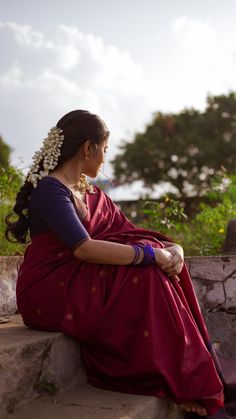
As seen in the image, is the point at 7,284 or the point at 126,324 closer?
the point at 126,324

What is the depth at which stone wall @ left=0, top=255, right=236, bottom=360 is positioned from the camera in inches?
169

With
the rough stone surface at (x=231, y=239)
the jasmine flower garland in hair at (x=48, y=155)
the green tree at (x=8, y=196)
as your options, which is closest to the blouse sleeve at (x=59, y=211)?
the jasmine flower garland in hair at (x=48, y=155)

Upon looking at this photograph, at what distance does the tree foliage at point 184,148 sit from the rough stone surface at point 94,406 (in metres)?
19.4

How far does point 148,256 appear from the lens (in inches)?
106

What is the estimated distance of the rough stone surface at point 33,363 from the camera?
2336 mm

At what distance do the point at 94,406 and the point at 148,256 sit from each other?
0.67 meters

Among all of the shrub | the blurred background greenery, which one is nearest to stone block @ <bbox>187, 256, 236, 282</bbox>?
the shrub

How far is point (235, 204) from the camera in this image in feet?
20.2

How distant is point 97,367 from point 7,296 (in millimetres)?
1040

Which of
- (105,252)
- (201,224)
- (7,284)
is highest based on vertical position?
(201,224)

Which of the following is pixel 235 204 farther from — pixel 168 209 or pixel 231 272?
pixel 231 272

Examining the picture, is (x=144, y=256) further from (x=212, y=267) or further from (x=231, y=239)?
(x=231, y=239)

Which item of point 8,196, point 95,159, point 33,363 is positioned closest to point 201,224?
point 8,196

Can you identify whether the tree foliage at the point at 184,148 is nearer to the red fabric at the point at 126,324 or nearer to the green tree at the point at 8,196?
the green tree at the point at 8,196
